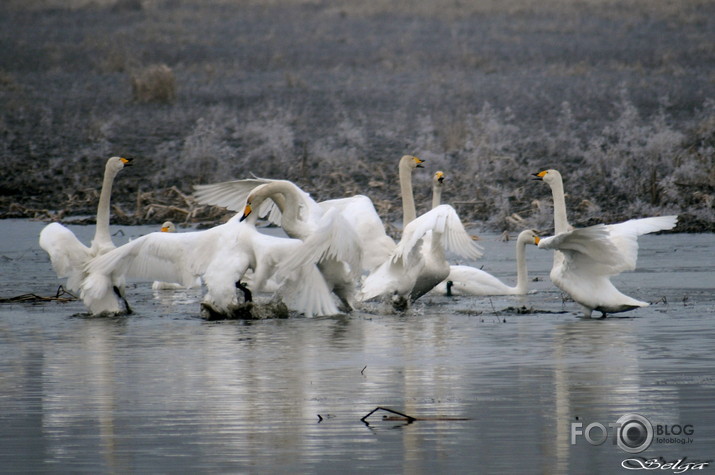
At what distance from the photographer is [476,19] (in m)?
42.6

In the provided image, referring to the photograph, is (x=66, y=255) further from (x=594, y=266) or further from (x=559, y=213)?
(x=594, y=266)

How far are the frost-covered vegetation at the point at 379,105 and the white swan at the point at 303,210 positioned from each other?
4.51m

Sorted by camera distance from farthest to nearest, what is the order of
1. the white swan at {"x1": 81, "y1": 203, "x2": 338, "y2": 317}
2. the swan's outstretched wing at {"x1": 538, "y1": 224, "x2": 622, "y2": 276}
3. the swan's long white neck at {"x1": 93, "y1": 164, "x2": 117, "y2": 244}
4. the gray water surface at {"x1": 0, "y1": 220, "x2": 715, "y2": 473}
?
the swan's long white neck at {"x1": 93, "y1": 164, "x2": 117, "y2": 244} → the white swan at {"x1": 81, "y1": 203, "x2": 338, "y2": 317} → the swan's outstretched wing at {"x1": 538, "y1": 224, "x2": 622, "y2": 276} → the gray water surface at {"x1": 0, "y1": 220, "x2": 715, "y2": 473}

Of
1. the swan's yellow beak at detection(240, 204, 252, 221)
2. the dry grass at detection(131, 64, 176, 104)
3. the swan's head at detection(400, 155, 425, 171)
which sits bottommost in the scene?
the swan's yellow beak at detection(240, 204, 252, 221)

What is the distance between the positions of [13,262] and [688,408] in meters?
9.61

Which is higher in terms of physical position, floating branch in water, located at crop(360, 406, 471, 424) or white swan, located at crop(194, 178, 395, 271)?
white swan, located at crop(194, 178, 395, 271)

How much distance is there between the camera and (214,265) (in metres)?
11.3

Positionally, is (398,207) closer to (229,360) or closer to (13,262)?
(13,262)

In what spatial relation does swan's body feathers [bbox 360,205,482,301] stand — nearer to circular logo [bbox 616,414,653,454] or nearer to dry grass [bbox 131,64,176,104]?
circular logo [bbox 616,414,653,454]

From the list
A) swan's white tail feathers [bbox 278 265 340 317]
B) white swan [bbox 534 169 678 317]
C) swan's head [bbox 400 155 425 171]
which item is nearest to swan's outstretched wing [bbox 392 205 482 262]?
swan's white tail feathers [bbox 278 265 340 317]

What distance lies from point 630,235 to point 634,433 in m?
4.93

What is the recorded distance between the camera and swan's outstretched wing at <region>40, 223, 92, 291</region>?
11.9 meters

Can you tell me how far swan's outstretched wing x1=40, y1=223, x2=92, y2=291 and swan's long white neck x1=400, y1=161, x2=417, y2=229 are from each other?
292 centimetres

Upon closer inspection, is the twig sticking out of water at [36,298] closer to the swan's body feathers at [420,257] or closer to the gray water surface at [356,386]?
the gray water surface at [356,386]
